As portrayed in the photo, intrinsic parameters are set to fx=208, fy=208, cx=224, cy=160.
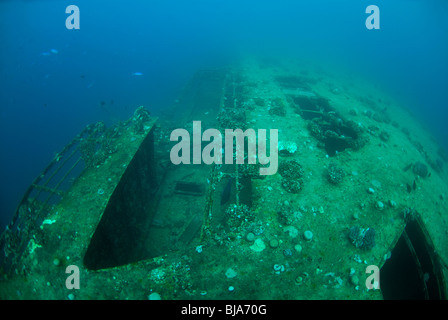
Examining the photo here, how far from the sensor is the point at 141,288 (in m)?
3.19

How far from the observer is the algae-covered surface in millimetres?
3291

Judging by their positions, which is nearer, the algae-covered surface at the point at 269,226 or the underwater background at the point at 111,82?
the algae-covered surface at the point at 269,226

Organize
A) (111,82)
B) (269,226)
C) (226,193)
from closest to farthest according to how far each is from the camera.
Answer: (269,226) → (226,193) → (111,82)

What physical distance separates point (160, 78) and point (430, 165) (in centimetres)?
3450

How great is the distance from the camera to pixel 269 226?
4273 mm

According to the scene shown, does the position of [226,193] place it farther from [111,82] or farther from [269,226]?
[111,82]

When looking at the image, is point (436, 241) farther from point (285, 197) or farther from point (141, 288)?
point (141, 288)

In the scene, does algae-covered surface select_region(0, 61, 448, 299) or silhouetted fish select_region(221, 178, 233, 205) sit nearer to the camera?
algae-covered surface select_region(0, 61, 448, 299)

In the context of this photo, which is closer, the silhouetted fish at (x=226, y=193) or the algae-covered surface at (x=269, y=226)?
the algae-covered surface at (x=269, y=226)

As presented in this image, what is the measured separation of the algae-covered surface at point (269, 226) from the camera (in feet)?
10.8

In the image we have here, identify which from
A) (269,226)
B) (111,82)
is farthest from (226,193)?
(111,82)

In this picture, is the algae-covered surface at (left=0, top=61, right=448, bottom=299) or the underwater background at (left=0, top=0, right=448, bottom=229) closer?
the algae-covered surface at (left=0, top=61, right=448, bottom=299)
